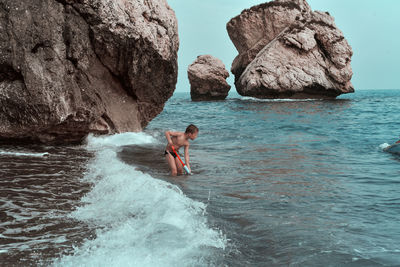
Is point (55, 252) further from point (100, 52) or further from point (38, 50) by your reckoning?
point (100, 52)

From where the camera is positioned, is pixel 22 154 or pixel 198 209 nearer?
pixel 198 209

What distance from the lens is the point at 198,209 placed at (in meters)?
4.72

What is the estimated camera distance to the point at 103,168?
6.87 meters

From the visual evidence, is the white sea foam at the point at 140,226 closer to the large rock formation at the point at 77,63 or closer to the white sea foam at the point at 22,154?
the white sea foam at the point at 22,154

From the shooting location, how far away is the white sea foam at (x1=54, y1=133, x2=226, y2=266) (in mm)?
3213

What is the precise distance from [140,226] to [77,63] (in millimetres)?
6224

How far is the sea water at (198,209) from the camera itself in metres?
3.40

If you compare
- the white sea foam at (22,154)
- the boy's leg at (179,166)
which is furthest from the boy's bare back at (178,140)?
the white sea foam at (22,154)

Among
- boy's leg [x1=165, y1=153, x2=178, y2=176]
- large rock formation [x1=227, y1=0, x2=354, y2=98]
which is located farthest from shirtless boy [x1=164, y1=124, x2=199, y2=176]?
large rock formation [x1=227, y1=0, x2=354, y2=98]

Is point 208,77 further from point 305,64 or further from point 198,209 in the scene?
point 198,209

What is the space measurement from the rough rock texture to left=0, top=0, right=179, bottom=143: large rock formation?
32.4m

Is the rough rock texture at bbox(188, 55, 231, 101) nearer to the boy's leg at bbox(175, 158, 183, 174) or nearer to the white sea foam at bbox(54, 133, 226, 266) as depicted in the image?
the boy's leg at bbox(175, 158, 183, 174)

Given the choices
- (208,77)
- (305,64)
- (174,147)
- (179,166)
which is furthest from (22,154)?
(208,77)

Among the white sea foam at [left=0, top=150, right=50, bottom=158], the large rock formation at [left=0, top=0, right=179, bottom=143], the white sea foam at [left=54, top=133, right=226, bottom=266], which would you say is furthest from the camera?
the large rock formation at [left=0, top=0, right=179, bottom=143]
